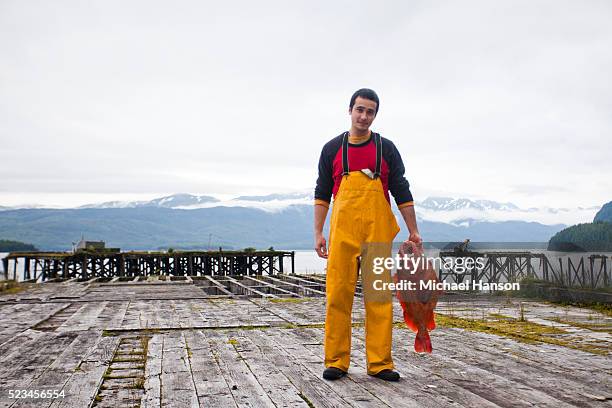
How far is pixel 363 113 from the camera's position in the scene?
4305mm

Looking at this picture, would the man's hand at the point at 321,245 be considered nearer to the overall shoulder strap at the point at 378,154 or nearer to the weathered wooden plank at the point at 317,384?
the overall shoulder strap at the point at 378,154

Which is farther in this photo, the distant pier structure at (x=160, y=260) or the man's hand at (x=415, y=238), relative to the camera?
the distant pier structure at (x=160, y=260)

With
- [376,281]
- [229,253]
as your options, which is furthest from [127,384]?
[229,253]

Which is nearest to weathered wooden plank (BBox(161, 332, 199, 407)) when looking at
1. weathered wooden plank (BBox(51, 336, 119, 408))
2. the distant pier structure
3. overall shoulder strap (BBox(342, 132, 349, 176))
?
weathered wooden plank (BBox(51, 336, 119, 408))

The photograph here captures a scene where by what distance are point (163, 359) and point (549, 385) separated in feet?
9.03

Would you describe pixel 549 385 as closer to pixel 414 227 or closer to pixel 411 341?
pixel 414 227

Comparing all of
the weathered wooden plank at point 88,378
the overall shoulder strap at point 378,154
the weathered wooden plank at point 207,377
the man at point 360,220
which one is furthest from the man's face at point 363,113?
the weathered wooden plank at point 88,378

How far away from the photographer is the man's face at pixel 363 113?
4309mm

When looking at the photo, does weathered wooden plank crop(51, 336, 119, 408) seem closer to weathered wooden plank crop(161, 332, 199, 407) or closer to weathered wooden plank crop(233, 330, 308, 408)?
weathered wooden plank crop(161, 332, 199, 407)

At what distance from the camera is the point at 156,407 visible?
3.02m

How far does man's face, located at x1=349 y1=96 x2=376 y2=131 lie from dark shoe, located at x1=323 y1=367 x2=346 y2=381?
1801mm

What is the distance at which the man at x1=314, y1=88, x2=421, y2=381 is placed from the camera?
4.01 m

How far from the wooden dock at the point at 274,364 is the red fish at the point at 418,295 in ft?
0.73

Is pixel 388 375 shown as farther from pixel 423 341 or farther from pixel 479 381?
pixel 423 341
